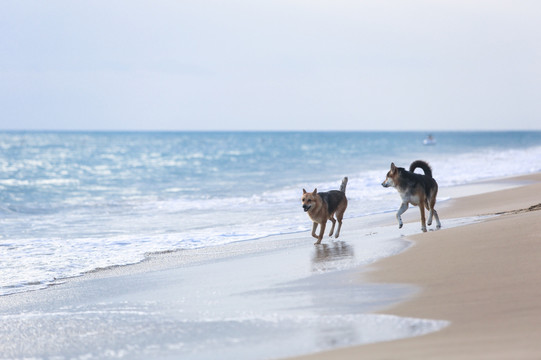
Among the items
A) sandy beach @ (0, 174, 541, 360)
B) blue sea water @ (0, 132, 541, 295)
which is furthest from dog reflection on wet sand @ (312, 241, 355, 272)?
blue sea water @ (0, 132, 541, 295)

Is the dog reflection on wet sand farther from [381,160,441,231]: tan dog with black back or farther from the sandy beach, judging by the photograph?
[381,160,441,231]: tan dog with black back

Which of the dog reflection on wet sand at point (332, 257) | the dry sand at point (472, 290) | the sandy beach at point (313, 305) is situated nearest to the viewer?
the dry sand at point (472, 290)

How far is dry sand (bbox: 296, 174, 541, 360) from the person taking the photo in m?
4.16

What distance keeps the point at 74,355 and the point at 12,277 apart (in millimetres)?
4054

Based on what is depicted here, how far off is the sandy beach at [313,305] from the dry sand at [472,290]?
1 cm

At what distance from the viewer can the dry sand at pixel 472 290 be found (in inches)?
→ 164

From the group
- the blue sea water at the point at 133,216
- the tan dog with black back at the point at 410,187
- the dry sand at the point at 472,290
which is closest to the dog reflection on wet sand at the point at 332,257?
the dry sand at the point at 472,290

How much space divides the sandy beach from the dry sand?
0.01m

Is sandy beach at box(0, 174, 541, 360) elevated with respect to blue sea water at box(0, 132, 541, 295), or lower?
elevated

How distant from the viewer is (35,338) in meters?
5.38

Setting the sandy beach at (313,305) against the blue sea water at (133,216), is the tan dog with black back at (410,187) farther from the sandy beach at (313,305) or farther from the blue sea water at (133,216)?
the blue sea water at (133,216)

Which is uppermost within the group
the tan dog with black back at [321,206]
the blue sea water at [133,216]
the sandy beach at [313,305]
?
the tan dog with black back at [321,206]

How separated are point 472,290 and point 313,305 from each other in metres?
1.32

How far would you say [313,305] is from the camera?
5.61 metres
